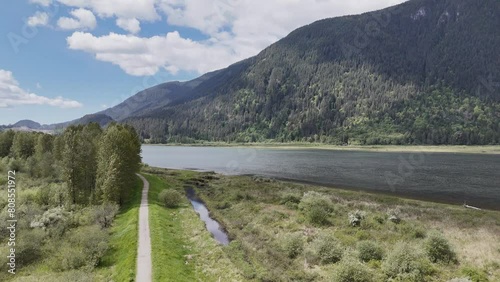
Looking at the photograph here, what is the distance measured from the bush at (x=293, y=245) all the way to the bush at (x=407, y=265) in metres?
10.6

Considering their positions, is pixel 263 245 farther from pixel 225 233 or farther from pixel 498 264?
pixel 498 264

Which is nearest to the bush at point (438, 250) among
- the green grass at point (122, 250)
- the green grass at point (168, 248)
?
the green grass at point (168, 248)

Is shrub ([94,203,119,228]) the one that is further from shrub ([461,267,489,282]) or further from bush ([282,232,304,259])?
shrub ([461,267,489,282])

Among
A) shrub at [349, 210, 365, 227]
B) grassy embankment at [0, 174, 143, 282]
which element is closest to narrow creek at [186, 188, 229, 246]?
grassy embankment at [0, 174, 143, 282]

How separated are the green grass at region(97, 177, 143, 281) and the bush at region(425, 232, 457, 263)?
3207 centimetres

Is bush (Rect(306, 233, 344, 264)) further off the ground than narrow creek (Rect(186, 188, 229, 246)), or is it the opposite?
bush (Rect(306, 233, 344, 264))

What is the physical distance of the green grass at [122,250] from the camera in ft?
112

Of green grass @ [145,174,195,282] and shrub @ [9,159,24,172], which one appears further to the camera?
shrub @ [9,159,24,172]

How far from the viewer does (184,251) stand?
139 feet

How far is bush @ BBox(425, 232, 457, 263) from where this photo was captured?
37594 mm

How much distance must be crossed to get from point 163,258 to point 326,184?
7919 centimetres

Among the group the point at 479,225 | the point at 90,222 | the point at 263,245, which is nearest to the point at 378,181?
the point at 479,225

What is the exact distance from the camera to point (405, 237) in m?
46.2

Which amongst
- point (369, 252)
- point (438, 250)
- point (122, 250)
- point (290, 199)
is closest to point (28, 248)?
point (122, 250)
